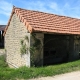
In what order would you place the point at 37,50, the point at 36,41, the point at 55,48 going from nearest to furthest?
the point at 36,41 → the point at 37,50 → the point at 55,48

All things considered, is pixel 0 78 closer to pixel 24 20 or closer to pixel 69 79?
pixel 69 79

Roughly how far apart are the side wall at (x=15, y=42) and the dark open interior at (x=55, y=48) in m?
2.36

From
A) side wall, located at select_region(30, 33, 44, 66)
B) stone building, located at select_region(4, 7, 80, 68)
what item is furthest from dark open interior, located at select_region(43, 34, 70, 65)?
side wall, located at select_region(30, 33, 44, 66)

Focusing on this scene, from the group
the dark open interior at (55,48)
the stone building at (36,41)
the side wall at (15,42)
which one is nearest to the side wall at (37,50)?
the stone building at (36,41)

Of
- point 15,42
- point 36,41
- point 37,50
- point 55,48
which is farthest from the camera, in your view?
point 55,48

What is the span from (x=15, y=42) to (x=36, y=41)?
112 inches

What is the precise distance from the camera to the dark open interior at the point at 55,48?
570 inches

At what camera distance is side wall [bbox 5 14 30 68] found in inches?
483

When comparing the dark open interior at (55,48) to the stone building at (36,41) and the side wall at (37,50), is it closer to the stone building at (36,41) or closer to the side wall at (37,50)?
the stone building at (36,41)

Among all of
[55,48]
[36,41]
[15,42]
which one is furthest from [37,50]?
[55,48]

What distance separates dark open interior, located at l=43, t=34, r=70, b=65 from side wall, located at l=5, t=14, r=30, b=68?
2362 mm

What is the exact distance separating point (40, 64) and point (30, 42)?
177 centimetres

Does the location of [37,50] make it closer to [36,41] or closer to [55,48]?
[36,41]

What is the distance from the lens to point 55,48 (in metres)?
15.2
